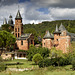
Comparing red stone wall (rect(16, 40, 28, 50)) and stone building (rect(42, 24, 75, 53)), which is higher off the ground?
stone building (rect(42, 24, 75, 53))

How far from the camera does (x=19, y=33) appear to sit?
2643 inches

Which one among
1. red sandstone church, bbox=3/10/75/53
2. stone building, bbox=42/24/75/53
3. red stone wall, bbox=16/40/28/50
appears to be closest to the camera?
stone building, bbox=42/24/75/53

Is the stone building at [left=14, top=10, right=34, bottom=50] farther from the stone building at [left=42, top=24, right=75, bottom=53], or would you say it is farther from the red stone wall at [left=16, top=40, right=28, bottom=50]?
the stone building at [left=42, top=24, right=75, bottom=53]

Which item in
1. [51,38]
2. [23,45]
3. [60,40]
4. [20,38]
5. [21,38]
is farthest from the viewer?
[20,38]

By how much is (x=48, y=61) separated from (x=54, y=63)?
6.42 ft

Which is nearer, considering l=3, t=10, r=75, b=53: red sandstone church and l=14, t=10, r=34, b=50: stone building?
l=3, t=10, r=75, b=53: red sandstone church

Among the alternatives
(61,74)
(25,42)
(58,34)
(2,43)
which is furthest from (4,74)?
(25,42)

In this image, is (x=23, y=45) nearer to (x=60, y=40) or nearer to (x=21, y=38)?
(x=21, y=38)

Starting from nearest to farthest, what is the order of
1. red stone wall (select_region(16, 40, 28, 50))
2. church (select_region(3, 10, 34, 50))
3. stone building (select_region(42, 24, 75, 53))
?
stone building (select_region(42, 24, 75, 53)) < red stone wall (select_region(16, 40, 28, 50)) < church (select_region(3, 10, 34, 50))

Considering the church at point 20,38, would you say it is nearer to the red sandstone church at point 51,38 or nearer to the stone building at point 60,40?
the red sandstone church at point 51,38

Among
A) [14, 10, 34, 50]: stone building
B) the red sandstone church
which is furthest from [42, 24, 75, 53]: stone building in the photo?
[14, 10, 34, 50]: stone building

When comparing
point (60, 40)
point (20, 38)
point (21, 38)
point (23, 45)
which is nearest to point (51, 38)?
point (60, 40)

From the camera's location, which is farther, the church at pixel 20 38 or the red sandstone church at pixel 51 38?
the church at pixel 20 38

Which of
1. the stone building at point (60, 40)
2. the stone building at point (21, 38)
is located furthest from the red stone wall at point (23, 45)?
A: the stone building at point (60, 40)
